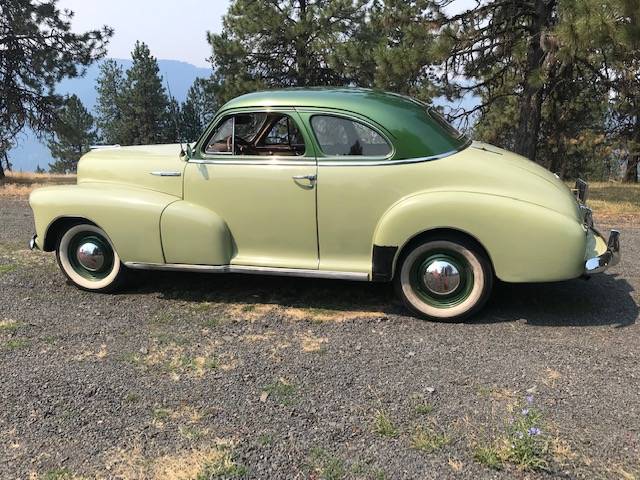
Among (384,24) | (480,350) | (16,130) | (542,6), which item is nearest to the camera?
(480,350)

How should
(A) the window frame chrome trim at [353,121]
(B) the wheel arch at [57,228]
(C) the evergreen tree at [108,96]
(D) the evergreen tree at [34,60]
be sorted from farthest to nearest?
(C) the evergreen tree at [108,96] → (D) the evergreen tree at [34,60] → (B) the wheel arch at [57,228] → (A) the window frame chrome trim at [353,121]

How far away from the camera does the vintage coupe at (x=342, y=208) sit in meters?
4.10

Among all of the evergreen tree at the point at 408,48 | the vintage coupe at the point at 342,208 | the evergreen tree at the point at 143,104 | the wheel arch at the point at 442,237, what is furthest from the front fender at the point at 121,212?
the evergreen tree at the point at 143,104

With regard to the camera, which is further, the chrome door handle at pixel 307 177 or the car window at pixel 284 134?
the car window at pixel 284 134

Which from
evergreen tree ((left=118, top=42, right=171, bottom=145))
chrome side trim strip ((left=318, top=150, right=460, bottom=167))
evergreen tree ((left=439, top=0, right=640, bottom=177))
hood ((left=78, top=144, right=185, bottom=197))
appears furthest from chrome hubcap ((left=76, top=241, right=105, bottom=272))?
evergreen tree ((left=118, top=42, right=171, bottom=145))

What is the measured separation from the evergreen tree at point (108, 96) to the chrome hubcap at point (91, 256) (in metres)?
43.0

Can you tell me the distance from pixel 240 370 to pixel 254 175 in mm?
1649

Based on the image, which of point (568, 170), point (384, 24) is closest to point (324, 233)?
point (384, 24)

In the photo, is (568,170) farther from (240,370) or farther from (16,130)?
(240,370)

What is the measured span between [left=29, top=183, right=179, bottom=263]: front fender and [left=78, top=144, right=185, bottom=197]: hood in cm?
8

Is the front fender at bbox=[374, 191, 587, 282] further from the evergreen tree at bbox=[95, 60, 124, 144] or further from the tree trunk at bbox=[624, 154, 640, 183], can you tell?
the evergreen tree at bbox=[95, 60, 124, 144]

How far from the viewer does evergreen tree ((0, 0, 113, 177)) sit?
17500 mm

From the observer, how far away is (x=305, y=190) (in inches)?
174

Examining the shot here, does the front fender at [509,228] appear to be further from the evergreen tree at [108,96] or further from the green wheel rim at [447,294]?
the evergreen tree at [108,96]
